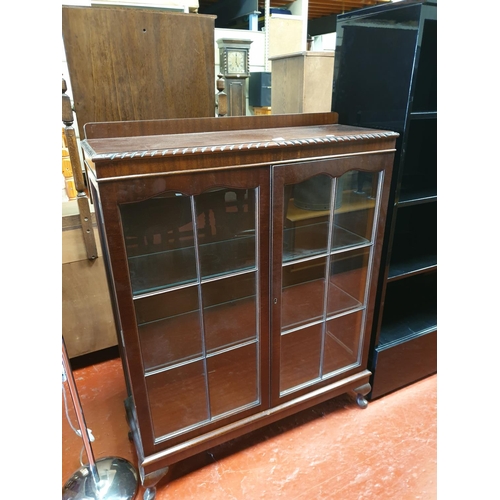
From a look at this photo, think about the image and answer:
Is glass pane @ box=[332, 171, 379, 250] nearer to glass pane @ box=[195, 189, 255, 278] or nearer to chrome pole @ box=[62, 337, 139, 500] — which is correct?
glass pane @ box=[195, 189, 255, 278]

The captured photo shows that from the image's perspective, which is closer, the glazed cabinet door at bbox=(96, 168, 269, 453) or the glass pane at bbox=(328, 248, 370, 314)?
the glazed cabinet door at bbox=(96, 168, 269, 453)

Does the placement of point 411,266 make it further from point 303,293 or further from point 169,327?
point 169,327

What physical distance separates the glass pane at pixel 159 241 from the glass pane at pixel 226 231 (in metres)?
0.04

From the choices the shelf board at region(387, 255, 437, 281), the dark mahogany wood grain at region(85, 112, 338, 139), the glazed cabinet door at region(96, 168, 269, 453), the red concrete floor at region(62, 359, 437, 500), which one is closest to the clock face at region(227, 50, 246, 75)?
the dark mahogany wood grain at region(85, 112, 338, 139)

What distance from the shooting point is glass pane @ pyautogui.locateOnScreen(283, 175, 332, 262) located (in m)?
1.15

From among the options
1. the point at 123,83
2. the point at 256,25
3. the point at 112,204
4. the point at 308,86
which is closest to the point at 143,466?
the point at 112,204

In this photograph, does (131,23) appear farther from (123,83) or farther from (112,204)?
(112,204)

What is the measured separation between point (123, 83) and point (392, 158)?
94 centimetres

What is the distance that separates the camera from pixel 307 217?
1219mm

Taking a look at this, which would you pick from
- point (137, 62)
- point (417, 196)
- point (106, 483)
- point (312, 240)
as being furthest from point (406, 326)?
point (137, 62)

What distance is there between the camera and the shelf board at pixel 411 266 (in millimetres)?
1465

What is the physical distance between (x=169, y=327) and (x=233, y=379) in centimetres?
33

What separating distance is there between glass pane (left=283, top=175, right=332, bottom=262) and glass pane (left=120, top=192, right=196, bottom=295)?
310 mm
